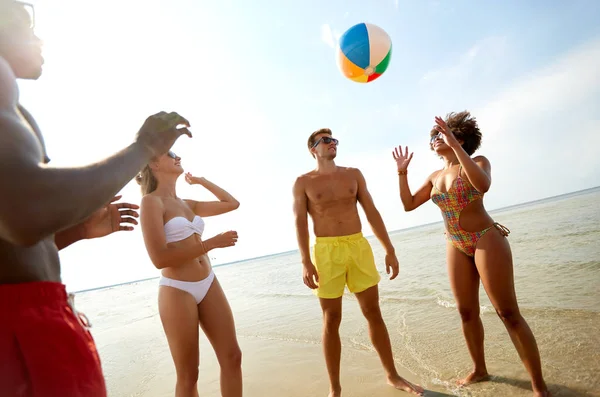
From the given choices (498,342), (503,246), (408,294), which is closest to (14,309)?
(503,246)

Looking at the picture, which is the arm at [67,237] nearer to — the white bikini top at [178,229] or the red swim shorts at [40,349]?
the red swim shorts at [40,349]

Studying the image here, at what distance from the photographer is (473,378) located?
397cm

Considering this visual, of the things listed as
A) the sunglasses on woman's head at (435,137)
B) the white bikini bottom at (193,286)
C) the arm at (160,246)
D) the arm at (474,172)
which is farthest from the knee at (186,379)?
A: the sunglasses on woman's head at (435,137)

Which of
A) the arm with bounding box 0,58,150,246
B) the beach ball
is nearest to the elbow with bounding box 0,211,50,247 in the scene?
the arm with bounding box 0,58,150,246

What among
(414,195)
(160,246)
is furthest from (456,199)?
(160,246)

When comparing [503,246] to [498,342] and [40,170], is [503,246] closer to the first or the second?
[498,342]

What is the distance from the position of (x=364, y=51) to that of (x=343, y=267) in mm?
3004

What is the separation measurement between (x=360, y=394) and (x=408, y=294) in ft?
17.2

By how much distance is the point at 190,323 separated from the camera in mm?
3000

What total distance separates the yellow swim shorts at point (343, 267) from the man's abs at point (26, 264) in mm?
3211

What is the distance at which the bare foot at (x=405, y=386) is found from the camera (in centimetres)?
390

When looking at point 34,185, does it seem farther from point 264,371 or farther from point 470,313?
point 264,371

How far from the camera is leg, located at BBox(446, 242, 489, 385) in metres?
3.93

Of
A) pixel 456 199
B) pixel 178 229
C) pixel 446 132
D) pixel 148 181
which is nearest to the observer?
pixel 178 229
